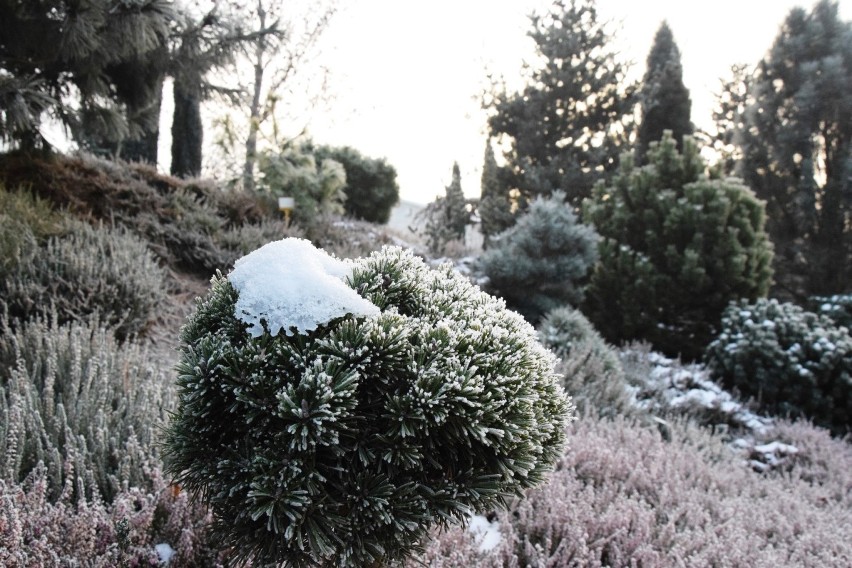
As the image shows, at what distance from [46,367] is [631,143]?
13.5 metres

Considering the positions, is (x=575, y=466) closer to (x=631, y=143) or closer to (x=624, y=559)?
(x=624, y=559)

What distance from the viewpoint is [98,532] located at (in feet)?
6.07

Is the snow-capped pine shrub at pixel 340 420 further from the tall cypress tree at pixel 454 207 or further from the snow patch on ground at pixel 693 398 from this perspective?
the tall cypress tree at pixel 454 207

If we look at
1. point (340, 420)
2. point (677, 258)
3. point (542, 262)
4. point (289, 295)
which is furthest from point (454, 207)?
point (340, 420)

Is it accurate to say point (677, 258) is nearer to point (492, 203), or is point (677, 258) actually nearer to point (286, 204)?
point (286, 204)

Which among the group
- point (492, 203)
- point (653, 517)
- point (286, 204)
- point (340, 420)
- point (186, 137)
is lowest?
point (653, 517)

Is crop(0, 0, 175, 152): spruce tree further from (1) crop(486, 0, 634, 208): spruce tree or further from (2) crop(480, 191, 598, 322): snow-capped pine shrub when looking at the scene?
(1) crop(486, 0, 634, 208): spruce tree

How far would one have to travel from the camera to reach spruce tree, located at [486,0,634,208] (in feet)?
44.5

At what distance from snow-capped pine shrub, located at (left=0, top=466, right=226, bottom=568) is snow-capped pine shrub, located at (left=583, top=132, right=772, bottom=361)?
627 cm

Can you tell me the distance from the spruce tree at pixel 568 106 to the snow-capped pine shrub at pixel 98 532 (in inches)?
486

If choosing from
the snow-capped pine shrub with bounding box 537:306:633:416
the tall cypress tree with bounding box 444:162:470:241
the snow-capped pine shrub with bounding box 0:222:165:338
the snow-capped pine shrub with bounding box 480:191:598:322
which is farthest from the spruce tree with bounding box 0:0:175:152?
the tall cypress tree with bounding box 444:162:470:241

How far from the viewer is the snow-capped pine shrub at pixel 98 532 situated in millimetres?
1617

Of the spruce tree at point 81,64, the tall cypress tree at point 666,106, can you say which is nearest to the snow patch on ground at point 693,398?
the spruce tree at point 81,64

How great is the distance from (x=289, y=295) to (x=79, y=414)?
5.53 feet
